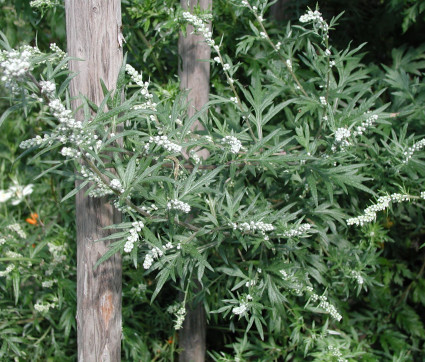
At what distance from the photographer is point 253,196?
219cm

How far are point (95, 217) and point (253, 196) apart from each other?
776 millimetres

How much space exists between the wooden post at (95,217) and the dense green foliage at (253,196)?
12cm

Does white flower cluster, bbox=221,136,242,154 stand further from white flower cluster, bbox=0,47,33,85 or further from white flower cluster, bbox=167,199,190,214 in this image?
white flower cluster, bbox=0,47,33,85

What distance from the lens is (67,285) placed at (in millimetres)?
2398

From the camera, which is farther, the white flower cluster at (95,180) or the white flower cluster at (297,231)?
the white flower cluster at (297,231)

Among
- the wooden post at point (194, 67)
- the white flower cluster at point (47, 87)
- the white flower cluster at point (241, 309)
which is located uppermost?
the wooden post at point (194, 67)

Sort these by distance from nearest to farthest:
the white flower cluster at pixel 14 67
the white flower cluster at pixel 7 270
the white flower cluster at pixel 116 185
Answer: the white flower cluster at pixel 14 67 < the white flower cluster at pixel 116 185 < the white flower cluster at pixel 7 270

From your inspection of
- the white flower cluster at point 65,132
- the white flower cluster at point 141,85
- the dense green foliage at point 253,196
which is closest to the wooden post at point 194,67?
the dense green foliage at point 253,196

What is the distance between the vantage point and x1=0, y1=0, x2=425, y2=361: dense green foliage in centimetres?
176

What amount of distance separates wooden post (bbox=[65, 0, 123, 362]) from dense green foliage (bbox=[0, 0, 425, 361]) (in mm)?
116

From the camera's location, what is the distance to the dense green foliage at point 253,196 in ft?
5.77

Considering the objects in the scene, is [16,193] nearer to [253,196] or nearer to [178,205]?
[253,196]

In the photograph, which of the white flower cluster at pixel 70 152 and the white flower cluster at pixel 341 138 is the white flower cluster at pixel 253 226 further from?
the white flower cluster at pixel 70 152

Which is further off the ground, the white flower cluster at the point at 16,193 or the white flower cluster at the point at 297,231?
the white flower cluster at the point at 16,193
